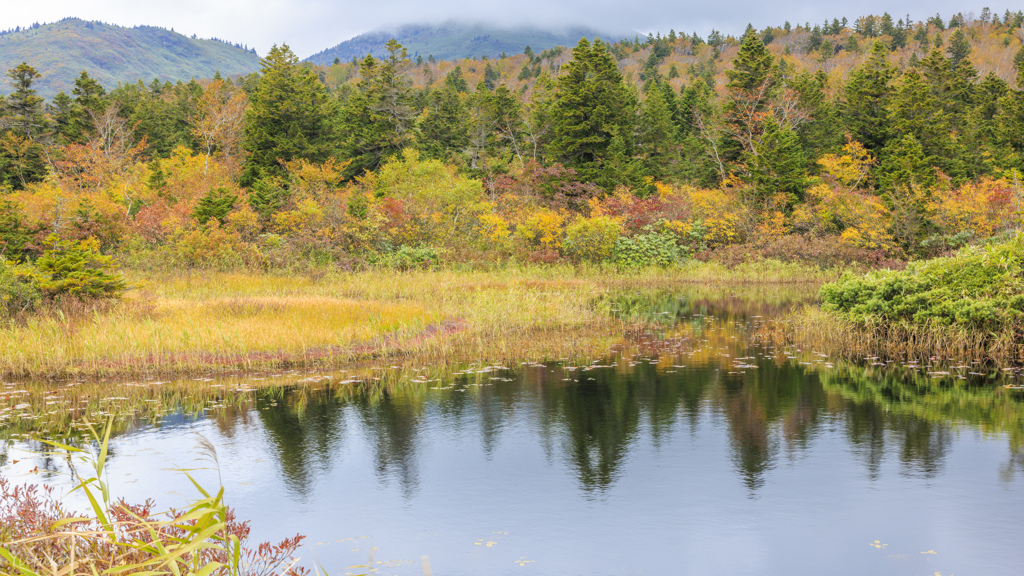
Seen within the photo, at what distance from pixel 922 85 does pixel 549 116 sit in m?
24.6

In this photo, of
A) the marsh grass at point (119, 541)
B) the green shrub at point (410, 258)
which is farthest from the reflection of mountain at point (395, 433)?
the green shrub at point (410, 258)

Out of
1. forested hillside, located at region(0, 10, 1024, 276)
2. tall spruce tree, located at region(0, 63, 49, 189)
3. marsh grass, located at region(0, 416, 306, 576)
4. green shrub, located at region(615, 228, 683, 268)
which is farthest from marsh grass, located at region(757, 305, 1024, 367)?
A: tall spruce tree, located at region(0, 63, 49, 189)

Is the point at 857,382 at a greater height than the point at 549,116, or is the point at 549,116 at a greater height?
the point at 549,116

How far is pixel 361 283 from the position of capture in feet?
86.9

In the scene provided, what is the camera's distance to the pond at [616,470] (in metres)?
7.08

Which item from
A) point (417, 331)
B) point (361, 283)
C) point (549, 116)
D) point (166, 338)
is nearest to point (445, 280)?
point (361, 283)

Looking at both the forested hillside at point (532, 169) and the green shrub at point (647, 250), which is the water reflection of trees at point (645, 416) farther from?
the green shrub at point (647, 250)

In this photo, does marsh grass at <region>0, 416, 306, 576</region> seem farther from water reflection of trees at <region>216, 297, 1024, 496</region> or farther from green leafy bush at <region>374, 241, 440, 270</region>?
green leafy bush at <region>374, 241, 440, 270</region>

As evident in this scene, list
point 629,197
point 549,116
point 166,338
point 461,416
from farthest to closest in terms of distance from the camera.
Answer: point 549,116
point 629,197
point 166,338
point 461,416

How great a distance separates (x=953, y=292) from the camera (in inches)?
639

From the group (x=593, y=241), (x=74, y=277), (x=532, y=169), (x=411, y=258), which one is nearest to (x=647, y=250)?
(x=593, y=241)

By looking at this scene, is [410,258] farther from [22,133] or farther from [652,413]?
[22,133]

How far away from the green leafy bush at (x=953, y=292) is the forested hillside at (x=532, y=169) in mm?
18354

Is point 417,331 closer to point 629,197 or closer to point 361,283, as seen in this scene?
point 361,283
